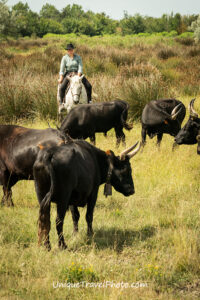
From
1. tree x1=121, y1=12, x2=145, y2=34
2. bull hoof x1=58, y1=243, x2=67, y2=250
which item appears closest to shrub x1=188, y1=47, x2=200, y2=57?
bull hoof x1=58, y1=243, x2=67, y2=250

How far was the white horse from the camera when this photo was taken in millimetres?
10320

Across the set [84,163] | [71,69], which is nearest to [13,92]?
[71,69]

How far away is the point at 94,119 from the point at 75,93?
4.01ft

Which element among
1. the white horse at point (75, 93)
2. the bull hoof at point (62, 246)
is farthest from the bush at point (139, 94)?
the bull hoof at point (62, 246)

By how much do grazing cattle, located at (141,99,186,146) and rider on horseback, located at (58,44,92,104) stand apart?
2.10 metres

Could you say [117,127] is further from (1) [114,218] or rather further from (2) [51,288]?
(2) [51,288]

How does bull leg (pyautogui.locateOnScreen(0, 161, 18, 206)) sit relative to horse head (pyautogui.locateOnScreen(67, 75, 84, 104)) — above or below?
below

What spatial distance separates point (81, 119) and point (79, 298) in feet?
20.2

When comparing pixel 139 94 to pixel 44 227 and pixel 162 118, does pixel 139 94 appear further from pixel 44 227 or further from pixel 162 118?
pixel 44 227

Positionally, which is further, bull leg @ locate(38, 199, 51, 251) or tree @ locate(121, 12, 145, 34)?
tree @ locate(121, 12, 145, 34)

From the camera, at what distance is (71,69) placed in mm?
11078

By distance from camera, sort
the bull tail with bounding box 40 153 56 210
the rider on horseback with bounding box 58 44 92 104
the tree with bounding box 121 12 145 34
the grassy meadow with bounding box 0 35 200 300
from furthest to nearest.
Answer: the tree with bounding box 121 12 145 34
the rider on horseback with bounding box 58 44 92 104
the bull tail with bounding box 40 153 56 210
the grassy meadow with bounding box 0 35 200 300

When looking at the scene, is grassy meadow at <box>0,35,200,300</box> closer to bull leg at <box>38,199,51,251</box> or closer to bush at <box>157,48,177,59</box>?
bull leg at <box>38,199,51,251</box>

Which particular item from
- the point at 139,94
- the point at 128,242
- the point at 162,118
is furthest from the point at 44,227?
the point at 139,94
